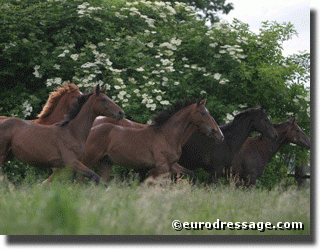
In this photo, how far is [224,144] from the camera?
390 inches

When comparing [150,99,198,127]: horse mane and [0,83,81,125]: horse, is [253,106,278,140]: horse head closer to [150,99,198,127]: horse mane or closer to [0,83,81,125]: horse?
[150,99,198,127]: horse mane

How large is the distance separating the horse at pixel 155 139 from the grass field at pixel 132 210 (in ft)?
4.80

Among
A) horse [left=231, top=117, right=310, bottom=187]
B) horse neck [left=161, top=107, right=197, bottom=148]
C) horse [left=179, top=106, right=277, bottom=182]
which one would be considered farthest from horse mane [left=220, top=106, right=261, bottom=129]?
horse neck [left=161, top=107, right=197, bottom=148]

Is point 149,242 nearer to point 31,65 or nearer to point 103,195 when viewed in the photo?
point 103,195

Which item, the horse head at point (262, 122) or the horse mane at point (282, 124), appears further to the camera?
the horse mane at point (282, 124)

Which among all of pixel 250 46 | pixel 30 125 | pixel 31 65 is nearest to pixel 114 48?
pixel 31 65

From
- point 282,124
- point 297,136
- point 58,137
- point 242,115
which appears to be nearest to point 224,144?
point 242,115

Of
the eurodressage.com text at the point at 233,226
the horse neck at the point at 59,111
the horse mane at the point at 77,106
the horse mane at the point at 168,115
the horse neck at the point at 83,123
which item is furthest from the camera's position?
the horse neck at the point at 59,111

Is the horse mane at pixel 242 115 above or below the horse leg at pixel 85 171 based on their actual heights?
below

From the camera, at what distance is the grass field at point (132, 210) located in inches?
199

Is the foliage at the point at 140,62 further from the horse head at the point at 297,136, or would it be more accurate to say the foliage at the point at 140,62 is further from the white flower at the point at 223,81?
the horse head at the point at 297,136

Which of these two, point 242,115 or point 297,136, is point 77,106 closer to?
point 242,115

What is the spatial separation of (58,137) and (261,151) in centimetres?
422

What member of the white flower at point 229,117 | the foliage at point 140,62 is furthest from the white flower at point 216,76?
the white flower at point 229,117
